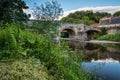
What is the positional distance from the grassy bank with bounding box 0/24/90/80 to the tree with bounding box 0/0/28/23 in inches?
152

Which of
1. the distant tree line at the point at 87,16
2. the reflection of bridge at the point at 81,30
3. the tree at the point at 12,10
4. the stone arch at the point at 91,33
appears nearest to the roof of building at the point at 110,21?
the stone arch at the point at 91,33

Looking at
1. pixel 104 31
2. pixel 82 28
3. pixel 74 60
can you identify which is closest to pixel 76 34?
pixel 82 28

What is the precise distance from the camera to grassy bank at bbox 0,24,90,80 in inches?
201

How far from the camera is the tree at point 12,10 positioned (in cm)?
1037

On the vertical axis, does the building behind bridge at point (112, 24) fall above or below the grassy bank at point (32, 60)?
below

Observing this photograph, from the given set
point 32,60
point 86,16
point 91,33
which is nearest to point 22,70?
point 32,60

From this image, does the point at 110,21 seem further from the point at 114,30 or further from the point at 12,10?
the point at 12,10

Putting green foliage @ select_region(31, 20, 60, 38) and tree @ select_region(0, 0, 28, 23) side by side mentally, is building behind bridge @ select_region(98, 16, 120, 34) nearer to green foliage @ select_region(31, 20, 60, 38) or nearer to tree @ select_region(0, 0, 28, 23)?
tree @ select_region(0, 0, 28, 23)

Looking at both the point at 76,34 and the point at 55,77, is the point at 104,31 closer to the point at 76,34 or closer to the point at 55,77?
the point at 76,34

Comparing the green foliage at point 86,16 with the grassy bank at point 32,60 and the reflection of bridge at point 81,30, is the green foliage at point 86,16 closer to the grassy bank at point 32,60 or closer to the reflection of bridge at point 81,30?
the reflection of bridge at point 81,30

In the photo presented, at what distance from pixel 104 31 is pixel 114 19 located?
906 centimetres

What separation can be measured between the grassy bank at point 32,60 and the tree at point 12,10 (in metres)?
3.85

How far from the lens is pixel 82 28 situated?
188ft

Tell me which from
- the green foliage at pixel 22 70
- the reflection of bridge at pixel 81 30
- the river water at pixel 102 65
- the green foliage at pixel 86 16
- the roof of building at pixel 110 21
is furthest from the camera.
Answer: the green foliage at pixel 86 16
